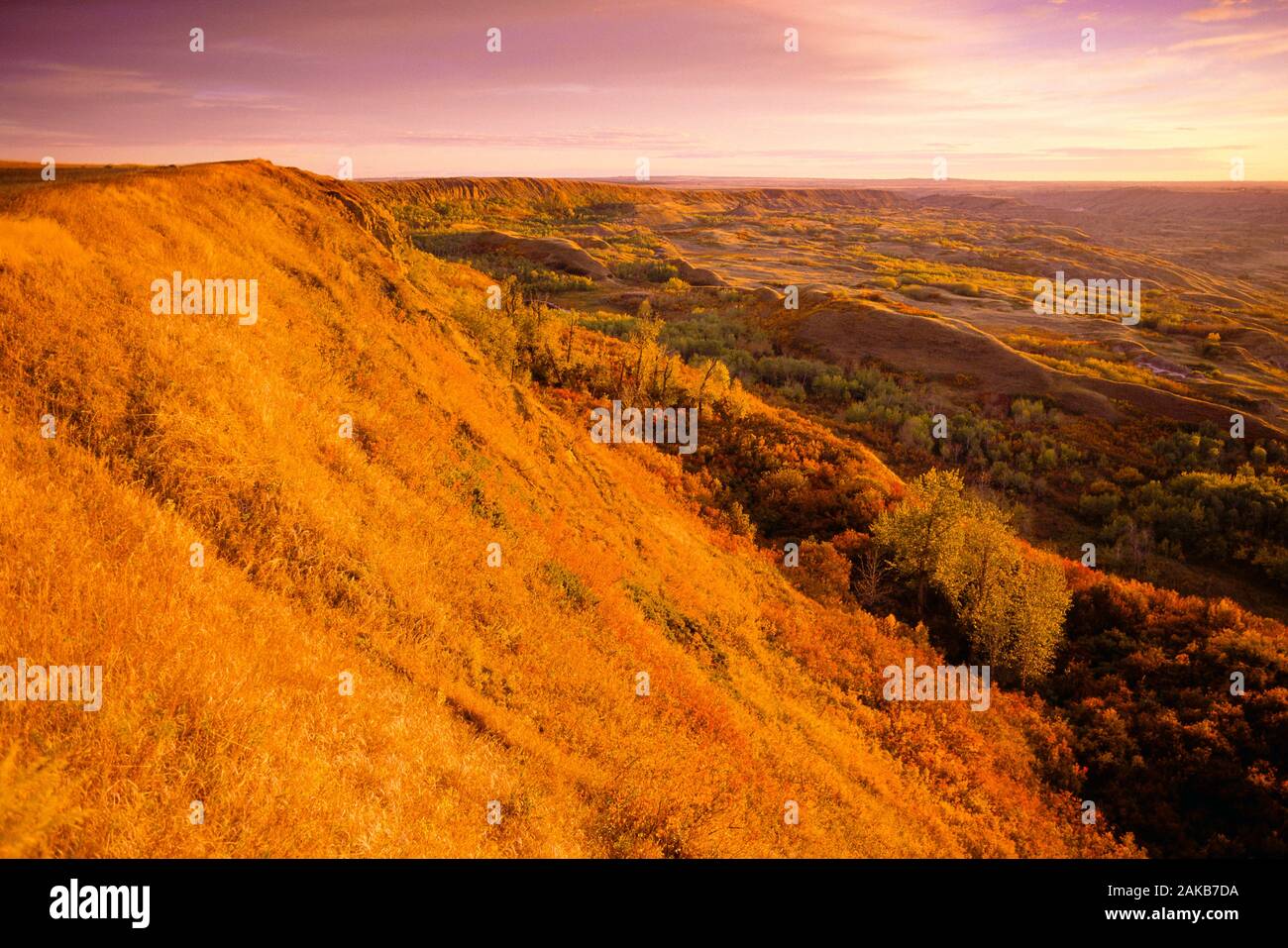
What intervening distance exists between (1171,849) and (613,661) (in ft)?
49.6

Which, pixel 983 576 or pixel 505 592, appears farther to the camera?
pixel 983 576

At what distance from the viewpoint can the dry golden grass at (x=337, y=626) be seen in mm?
4473

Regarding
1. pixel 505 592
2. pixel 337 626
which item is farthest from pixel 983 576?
pixel 337 626

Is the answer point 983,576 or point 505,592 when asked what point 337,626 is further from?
point 983,576

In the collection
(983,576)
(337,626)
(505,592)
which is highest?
(337,626)

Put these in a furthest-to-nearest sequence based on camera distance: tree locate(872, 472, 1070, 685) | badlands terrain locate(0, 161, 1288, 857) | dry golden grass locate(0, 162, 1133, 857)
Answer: tree locate(872, 472, 1070, 685) < badlands terrain locate(0, 161, 1288, 857) < dry golden grass locate(0, 162, 1133, 857)

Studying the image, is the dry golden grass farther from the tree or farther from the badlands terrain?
the tree

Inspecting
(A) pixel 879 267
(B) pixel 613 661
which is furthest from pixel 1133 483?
(A) pixel 879 267

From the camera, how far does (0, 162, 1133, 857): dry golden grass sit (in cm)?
447

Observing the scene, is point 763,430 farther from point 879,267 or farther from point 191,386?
point 879,267

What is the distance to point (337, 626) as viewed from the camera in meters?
6.54

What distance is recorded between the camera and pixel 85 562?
17.4ft

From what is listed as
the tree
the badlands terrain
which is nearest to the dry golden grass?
the badlands terrain

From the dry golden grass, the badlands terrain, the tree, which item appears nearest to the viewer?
the dry golden grass
